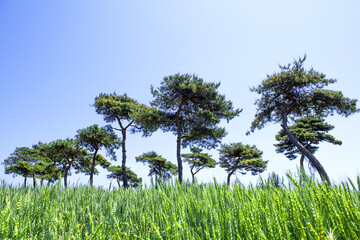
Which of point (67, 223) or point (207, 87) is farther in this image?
point (207, 87)

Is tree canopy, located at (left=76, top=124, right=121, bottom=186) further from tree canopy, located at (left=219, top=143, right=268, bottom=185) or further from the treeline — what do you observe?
tree canopy, located at (left=219, top=143, right=268, bottom=185)

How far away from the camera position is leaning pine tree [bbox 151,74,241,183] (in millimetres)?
17828

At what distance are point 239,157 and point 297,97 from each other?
1645cm

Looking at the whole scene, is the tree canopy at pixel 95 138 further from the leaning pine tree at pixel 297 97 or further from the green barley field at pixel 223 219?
the green barley field at pixel 223 219

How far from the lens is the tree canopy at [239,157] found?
102ft

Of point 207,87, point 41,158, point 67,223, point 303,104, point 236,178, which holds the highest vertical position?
point 41,158

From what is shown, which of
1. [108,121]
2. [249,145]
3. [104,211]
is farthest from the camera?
[249,145]

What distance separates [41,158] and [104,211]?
40.2 metres

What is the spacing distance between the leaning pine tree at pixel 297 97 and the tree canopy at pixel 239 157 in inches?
496

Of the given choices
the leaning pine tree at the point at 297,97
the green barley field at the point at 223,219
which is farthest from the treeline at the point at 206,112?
the green barley field at the point at 223,219

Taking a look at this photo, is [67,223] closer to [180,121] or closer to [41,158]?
[180,121]

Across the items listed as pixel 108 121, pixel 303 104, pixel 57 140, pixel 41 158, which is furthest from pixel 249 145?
pixel 41 158

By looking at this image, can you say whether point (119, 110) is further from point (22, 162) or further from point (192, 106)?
point (22, 162)

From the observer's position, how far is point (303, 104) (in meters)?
17.9
